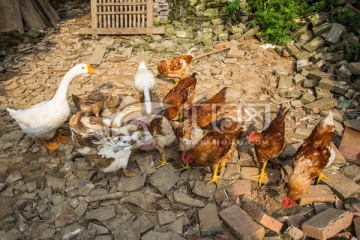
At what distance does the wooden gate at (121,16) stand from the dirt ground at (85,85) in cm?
26

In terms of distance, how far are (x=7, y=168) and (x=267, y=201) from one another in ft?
14.0

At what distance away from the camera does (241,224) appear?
4129mm

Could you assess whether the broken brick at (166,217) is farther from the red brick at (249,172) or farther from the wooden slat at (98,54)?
the wooden slat at (98,54)

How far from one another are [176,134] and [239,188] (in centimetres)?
137

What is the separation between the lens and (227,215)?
169 inches

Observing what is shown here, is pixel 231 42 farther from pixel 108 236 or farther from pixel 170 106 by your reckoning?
pixel 108 236

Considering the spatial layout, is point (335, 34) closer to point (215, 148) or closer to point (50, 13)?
point (215, 148)

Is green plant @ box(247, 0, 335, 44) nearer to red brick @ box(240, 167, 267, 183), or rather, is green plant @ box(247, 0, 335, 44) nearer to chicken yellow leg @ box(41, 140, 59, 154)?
red brick @ box(240, 167, 267, 183)

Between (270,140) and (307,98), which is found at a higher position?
(270,140)

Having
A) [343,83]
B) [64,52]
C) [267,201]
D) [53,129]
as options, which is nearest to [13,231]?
[53,129]

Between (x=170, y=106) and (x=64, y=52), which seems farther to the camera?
(x=64, y=52)

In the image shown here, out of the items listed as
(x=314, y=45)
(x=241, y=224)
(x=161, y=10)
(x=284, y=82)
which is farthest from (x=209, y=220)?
(x=161, y=10)

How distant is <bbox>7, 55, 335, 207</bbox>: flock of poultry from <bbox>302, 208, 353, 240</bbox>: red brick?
0.40 m

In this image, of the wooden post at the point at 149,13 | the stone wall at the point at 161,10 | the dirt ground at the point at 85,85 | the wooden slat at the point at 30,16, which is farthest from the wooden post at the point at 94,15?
the stone wall at the point at 161,10
